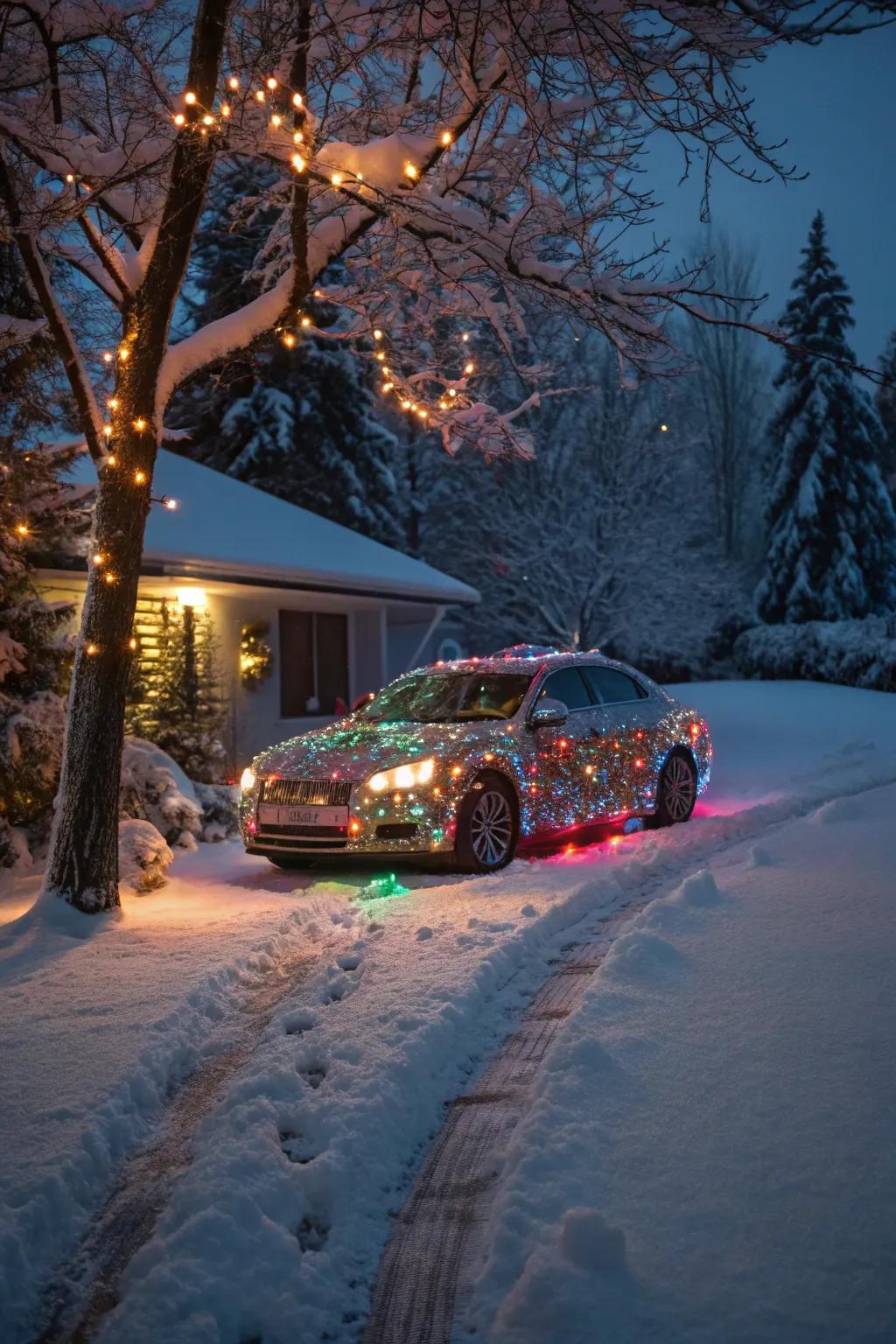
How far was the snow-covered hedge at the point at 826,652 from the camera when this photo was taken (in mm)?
25516

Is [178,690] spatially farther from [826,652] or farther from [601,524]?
[826,652]

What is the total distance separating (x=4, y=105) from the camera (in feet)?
26.5

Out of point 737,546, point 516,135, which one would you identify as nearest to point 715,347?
point 737,546

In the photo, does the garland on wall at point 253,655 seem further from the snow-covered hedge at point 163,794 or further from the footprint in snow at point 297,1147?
the footprint in snow at point 297,1147

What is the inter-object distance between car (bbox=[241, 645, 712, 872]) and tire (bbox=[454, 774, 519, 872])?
12 millimetres

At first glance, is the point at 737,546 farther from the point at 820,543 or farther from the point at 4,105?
the point at 4,105

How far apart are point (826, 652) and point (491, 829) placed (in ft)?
69.5

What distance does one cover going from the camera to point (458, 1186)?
146 inches

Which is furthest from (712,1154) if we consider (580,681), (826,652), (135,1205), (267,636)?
(826,652)

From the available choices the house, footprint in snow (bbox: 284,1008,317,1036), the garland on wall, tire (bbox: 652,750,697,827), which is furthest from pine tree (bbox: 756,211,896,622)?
footprint in snow (bbox: 284,1008,317,1036)

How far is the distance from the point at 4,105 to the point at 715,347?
38605 mm

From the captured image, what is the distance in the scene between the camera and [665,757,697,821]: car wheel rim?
35.2 feet

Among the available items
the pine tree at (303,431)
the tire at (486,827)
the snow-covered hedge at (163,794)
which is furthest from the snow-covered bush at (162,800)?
the pine tree at (303,431)

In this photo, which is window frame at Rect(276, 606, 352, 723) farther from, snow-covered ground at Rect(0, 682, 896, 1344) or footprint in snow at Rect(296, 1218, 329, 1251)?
footprint in snow at Rect(296, 1218, 329, 1251)
